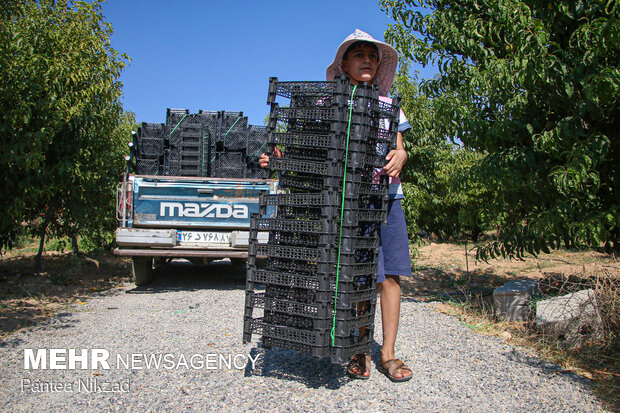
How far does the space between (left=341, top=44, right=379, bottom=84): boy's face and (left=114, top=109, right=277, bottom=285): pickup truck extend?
419cm

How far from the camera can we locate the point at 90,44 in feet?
23.2

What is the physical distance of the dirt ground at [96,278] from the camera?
230 inches

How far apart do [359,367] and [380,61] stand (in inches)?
83.4

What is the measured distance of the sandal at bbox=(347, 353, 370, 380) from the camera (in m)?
3.11

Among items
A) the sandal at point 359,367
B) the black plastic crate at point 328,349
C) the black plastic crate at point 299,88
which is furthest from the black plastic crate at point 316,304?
the black plastic crate at point 299,88

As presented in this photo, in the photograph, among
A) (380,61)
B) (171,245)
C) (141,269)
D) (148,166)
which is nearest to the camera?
(380,61)

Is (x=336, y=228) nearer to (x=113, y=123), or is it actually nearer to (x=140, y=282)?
(x=140, y=282)

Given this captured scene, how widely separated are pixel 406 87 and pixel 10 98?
7.05 metres

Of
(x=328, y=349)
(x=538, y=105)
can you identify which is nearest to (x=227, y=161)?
(x=538, y=105)

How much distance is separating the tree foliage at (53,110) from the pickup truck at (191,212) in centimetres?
98

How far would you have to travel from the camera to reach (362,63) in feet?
10.7

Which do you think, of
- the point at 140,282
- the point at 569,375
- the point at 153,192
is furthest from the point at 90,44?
the point at 569,375

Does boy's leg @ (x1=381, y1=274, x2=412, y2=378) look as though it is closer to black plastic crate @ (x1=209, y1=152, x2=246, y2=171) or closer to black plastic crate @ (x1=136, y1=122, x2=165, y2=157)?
black plastic crate @ (x1=209, y1=152, x2=246, y2=171)

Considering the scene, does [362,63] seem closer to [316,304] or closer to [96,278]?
[316,304]
